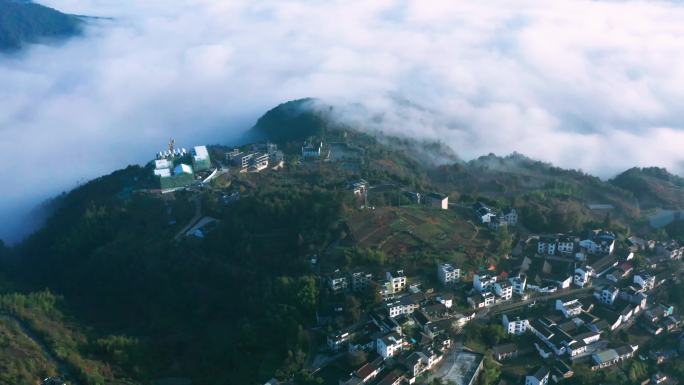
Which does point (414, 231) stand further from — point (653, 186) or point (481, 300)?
point (653, 186)

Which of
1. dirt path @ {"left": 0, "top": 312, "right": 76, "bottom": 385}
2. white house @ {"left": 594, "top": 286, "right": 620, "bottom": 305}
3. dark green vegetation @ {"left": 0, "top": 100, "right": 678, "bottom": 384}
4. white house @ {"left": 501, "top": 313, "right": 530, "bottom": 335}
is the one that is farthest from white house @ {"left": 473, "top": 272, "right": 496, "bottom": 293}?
dirt path @ {"left": 0, "top": 312, "right": 76, "bottom": 385}

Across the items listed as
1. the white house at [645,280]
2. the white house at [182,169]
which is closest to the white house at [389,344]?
the white house at [645,280]

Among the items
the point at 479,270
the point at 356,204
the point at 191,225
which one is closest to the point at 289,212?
the point at 356,204

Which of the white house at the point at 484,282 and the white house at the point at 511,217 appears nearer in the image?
the white house at the point at 484,282

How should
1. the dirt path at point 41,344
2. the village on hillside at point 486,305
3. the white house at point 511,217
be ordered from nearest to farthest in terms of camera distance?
the village on hillside at point 486,305, the dirt path at point 41,344, the white house at point 511,217

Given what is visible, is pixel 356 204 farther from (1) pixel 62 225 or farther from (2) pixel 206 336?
(1) pixel 62 225

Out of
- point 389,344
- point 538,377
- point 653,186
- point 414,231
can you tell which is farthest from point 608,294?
point 653,186

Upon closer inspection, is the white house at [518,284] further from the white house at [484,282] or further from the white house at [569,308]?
the white house at [569,308]
